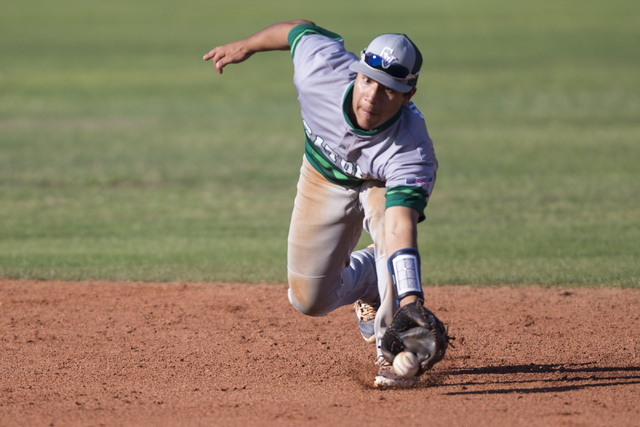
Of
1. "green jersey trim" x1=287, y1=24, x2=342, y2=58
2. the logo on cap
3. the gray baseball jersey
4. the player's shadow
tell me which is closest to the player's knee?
the gray baseball jersey

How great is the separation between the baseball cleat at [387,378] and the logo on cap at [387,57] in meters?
1.82

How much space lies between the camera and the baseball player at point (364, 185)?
440 cm

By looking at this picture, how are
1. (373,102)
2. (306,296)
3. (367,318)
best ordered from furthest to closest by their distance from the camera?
1. (367,318)
2. (306,296)
3. (373,102)

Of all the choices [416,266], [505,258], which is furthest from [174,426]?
[505,258]

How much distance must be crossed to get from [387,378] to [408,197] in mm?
1262

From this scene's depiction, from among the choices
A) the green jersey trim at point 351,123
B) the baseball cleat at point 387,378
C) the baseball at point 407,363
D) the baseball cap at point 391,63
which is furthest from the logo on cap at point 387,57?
the baseball cleat at point 387,378

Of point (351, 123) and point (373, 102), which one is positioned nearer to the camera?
point (373, 102)

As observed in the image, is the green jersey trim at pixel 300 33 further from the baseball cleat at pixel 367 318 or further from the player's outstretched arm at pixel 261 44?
the baseball cleat at pixel 367 318

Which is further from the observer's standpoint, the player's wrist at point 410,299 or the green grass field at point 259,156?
the green grass field at point 259,156

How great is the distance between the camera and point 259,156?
1562 centimetres

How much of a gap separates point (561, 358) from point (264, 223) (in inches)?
217

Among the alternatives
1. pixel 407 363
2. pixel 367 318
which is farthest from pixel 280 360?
pixel 407 363

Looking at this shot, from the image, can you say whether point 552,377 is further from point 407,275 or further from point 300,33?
point 300,33

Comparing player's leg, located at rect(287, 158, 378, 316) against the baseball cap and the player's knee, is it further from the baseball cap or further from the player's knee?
the baseball cap
